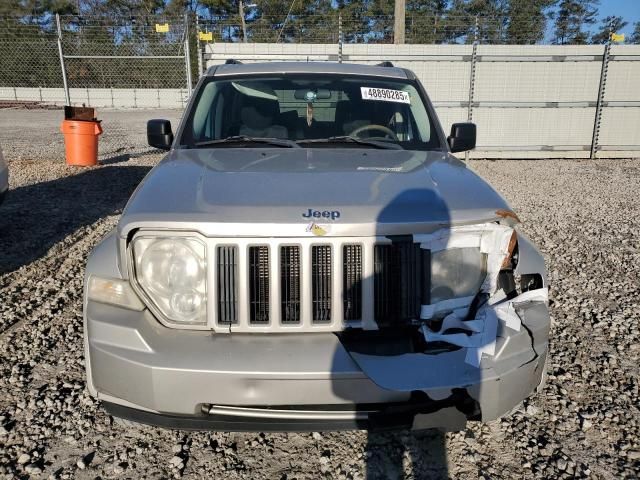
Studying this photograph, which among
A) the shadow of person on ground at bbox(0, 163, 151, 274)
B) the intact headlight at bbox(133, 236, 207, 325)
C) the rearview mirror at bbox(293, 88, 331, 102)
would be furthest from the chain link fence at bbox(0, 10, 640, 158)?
the intact headlight at bbox(133, 236, 207, 325)

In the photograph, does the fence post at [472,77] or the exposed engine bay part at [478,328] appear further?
the fence post at [472,77]

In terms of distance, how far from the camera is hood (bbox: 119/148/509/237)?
2201mm

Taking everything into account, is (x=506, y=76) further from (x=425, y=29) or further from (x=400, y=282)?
(x=400, y=282)

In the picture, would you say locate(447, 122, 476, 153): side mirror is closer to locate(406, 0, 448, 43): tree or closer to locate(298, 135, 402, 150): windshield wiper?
locate(298, 135, 402, 150): windshield wiper

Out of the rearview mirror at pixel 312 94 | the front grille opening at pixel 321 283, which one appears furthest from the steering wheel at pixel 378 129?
the front grille opening at pixel 321 283

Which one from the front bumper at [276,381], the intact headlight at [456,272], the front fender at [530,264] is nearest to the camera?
Answer: the front bumper at [276,381]

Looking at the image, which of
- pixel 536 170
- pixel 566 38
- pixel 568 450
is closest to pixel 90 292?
pixel 568 450

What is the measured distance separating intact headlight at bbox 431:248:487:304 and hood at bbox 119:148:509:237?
0.45ft

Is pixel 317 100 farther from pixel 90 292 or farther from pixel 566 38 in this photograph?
pixel 566 38

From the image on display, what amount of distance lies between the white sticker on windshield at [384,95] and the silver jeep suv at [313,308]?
146cm

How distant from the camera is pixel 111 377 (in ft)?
7.14

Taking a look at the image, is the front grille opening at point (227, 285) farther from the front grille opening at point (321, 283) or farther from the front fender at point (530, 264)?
the front fender at point (530, 264)

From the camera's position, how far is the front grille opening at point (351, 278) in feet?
7.31

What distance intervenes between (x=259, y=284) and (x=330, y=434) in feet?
3.42
